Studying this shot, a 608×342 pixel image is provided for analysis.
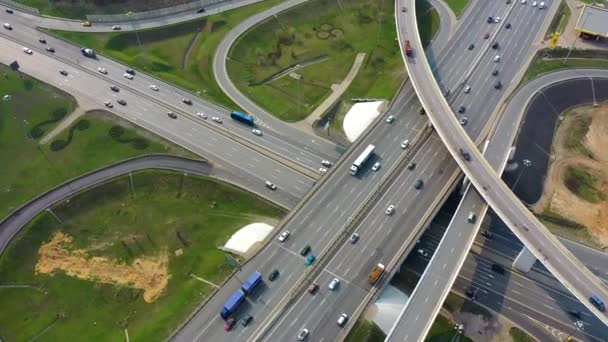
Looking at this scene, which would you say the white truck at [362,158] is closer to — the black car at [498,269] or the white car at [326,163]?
the white car at [326,163]

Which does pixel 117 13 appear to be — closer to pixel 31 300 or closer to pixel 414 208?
pixel 31 300

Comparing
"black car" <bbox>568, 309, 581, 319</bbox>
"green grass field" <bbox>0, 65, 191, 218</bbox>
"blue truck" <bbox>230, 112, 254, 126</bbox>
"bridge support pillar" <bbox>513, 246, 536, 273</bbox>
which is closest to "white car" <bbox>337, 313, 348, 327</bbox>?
"bridge support pillar" <bbox>513, 246, 536, 273</bbox>

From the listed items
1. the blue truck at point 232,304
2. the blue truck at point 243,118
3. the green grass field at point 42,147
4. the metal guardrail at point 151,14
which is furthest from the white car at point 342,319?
the metal guardrail at point 151,14

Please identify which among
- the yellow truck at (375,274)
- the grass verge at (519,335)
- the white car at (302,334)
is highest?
the grass verge at (519,335)

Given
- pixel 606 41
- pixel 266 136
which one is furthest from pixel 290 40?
pixel 606 41

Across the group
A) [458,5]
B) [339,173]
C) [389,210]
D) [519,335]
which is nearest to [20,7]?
[339,173]

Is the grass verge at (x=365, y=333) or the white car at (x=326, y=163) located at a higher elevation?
the white car at (x=326, y=163)

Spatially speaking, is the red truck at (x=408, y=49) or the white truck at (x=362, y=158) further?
the red truck at (x=408, y=49)

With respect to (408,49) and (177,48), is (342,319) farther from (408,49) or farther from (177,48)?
(177,48)

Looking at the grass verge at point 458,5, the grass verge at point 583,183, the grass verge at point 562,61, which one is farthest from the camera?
the grass verge at point 458,5
